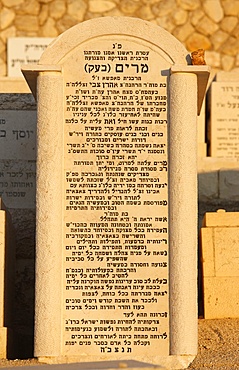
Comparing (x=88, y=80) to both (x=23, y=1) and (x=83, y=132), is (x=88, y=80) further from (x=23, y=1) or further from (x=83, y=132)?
(x=23, y=1)

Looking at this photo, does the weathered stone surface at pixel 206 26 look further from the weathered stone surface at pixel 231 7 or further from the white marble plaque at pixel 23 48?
the white marble plaque at pixel 23 48

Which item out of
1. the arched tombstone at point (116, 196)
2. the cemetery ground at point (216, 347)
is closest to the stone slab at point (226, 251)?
the cemetery ground at point (216, 347)

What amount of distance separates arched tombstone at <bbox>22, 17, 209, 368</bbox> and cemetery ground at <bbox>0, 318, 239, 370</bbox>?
186 millimetres

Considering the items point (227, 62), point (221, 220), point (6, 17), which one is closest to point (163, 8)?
point (227, 62)

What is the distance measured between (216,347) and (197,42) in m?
9.90

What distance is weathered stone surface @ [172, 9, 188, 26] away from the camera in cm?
1812

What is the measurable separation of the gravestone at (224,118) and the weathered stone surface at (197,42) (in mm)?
4454

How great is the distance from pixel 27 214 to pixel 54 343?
279 cm

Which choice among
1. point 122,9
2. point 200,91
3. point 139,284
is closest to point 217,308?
point 139,284

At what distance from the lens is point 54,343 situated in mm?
8672

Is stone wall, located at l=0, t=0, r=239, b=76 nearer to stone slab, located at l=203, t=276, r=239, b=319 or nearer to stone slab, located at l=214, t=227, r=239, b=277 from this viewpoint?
stone slab, located at l=214, t=227, r=239, b=277

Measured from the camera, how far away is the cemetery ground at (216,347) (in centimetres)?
830

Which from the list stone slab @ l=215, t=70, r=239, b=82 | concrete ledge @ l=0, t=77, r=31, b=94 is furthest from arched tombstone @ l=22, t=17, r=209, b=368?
stone slab @ l=215, t=70, r=239, b=82

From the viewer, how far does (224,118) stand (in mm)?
13617
